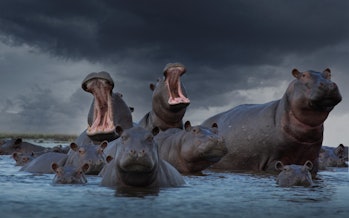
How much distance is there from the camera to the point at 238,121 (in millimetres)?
11008

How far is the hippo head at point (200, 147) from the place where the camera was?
8.53 metres

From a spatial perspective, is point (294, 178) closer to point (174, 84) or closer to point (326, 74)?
point (326, 74)

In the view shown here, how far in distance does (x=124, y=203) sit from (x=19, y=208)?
906 millimetres

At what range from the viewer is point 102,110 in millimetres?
11750

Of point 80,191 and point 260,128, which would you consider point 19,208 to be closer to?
point 80,191

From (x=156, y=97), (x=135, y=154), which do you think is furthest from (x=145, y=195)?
(x=156, y=97)

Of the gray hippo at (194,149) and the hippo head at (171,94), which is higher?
the hippo head at (171,94)

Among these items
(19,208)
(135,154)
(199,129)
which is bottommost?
(19,208)

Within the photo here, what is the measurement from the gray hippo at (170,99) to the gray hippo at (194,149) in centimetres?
276

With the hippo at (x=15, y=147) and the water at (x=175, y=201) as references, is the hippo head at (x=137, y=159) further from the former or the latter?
the hippo at (x=15, y=147)

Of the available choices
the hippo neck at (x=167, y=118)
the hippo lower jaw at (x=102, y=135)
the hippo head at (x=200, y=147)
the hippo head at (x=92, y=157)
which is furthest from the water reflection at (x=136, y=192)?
the hippo neck at (x=167, y=118)

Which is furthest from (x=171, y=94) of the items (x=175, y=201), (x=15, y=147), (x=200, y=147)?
(x=15, y=147)

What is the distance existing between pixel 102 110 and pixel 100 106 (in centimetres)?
10

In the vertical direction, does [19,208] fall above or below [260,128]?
below
